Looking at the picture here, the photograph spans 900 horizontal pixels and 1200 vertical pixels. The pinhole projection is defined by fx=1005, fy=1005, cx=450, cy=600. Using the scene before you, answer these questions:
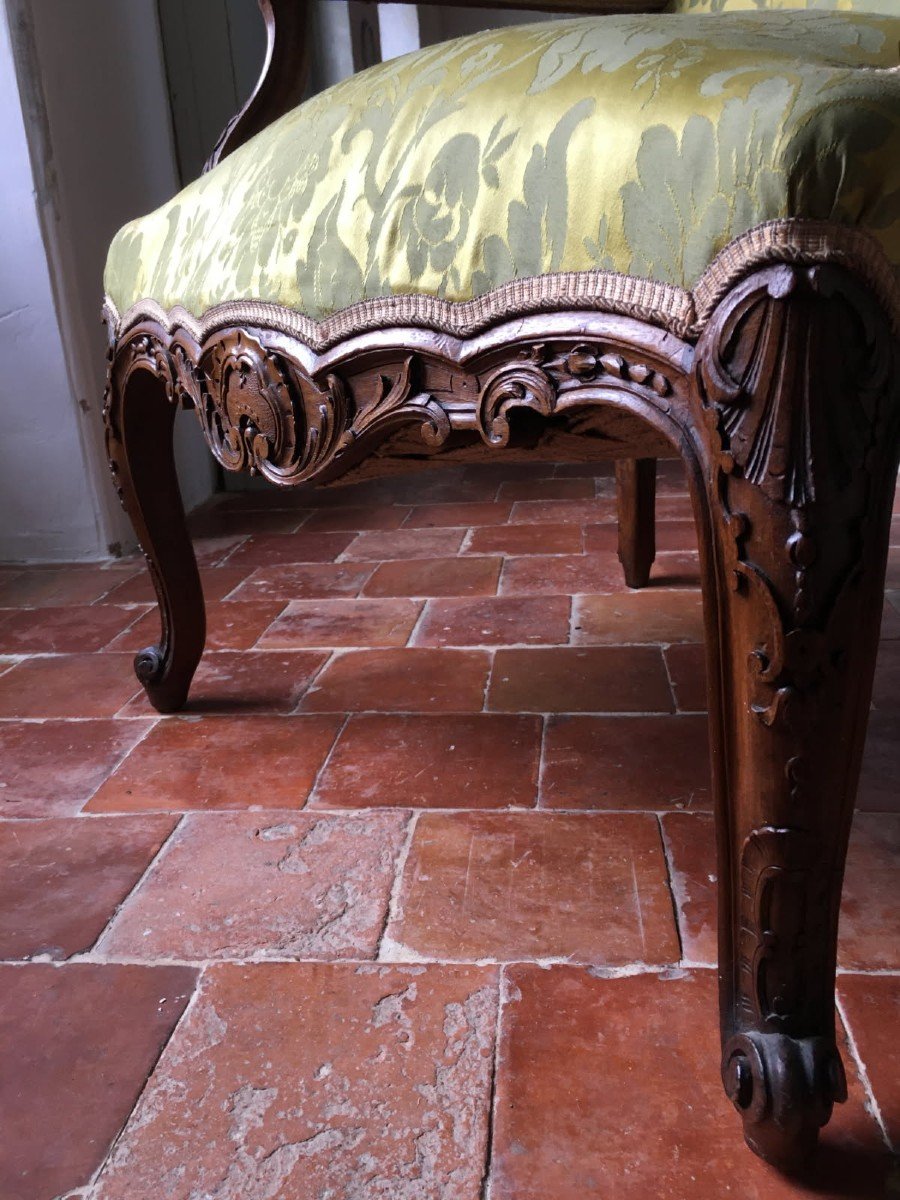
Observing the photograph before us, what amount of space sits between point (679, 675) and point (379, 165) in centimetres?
83

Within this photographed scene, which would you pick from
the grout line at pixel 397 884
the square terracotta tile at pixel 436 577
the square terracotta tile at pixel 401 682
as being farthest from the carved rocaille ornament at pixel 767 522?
the square terracotta tile at pixel 436 577

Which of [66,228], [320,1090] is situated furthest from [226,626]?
[320,1090]

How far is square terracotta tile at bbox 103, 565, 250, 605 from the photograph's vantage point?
1822 mm

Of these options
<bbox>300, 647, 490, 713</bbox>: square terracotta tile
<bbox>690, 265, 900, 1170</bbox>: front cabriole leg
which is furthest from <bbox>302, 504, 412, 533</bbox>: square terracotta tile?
<bbox>690, 265, 900, 1170</bbox>: front cabriole leg

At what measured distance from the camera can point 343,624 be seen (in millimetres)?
1609

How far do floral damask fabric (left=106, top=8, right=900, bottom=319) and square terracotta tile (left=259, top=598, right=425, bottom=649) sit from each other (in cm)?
75

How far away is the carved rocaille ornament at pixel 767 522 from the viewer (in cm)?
49

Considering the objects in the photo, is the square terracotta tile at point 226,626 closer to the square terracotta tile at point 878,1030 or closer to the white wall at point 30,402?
the white wall at point 30,402

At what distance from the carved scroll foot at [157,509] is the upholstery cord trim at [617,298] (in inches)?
14.2

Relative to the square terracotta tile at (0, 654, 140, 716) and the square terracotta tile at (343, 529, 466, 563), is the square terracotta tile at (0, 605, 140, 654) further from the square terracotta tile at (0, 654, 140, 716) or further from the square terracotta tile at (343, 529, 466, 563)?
the square terracotta tile at (343, 529, 466, 563)

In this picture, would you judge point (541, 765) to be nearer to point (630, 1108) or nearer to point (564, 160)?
point (630, 1108)

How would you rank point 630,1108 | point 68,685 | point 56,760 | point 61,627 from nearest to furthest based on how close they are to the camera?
1. point 630,1108
2. point 56,760
3. point 68,685
4. point 61,627

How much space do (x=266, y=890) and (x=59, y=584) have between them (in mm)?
1251

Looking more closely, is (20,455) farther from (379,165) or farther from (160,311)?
(379,165)
